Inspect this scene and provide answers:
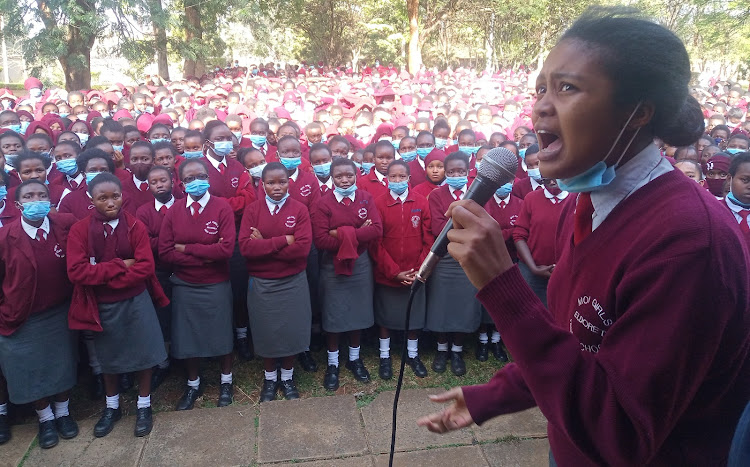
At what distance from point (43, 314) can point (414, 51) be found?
64.1 feet

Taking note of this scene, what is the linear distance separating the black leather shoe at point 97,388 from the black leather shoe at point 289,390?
1414 mm

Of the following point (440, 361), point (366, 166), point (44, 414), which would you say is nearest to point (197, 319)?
point (44, 414)

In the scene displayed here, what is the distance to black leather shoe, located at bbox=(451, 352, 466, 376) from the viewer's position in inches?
172

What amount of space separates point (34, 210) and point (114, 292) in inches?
28.5

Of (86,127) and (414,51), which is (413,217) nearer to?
(86,127)

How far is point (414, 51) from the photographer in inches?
819

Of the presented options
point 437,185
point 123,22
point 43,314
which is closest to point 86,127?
point 43,314

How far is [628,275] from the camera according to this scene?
995 mm

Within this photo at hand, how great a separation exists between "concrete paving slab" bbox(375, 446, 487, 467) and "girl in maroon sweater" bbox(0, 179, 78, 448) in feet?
7.27

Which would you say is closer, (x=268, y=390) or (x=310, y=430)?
(x=310, y=430)

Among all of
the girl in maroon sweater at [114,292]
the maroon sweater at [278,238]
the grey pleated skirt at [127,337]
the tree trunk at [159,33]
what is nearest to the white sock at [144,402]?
the girl in maroon sweater at [114,292]

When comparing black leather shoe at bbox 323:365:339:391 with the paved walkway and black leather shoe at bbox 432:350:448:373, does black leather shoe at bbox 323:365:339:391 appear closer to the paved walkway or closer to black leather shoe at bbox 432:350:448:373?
the paved walkway

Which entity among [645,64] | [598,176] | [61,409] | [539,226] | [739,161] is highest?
[645,64]

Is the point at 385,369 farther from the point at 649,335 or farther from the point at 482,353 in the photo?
the point at 649,335
